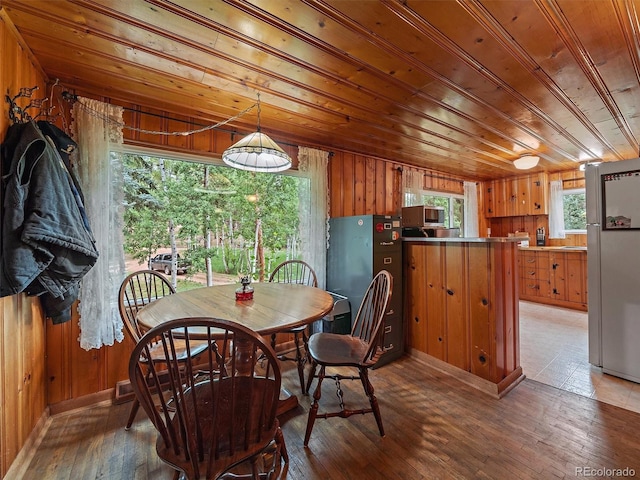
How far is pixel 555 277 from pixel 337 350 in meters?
4.53

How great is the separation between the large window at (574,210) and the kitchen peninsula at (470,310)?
359cm

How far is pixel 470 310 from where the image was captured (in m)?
2.29

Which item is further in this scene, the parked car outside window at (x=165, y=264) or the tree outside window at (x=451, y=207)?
the tree outside window at (x=451, y=207)

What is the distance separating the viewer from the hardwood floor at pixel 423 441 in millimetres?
1436

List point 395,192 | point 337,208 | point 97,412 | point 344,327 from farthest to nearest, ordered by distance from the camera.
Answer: point 395,192 < point 337,208 < point 344,327 < point 97,412

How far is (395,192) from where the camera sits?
160 inches

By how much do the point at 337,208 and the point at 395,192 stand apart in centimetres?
119

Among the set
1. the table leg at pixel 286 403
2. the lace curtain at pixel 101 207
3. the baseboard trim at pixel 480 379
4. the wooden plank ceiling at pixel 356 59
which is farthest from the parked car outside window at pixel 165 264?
the baseboard trim at pixel 480 379

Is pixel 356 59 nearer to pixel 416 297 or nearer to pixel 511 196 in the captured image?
pixel 416 297

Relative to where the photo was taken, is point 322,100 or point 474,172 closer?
point 322,100

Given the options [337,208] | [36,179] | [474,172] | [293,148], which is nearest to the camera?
[36,179]

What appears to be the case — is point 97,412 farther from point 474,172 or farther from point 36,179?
point 474,172

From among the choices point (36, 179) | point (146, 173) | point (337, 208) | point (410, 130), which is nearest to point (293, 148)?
point (337, 208)
